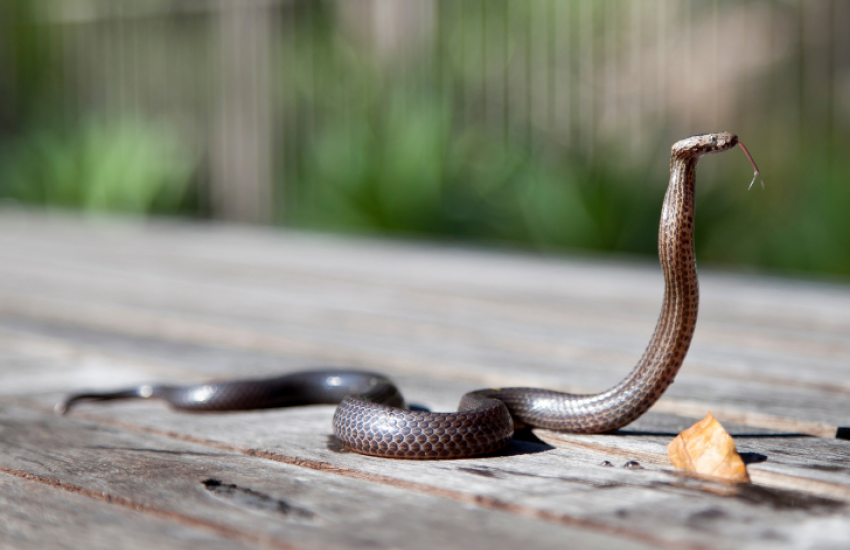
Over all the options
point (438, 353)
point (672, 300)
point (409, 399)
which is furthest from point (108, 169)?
point (672, 300)

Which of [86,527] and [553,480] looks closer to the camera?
[86,527]

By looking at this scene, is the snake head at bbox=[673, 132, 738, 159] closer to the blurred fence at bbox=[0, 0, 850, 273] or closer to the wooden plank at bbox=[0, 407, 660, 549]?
the wooden plank at bbox=[0, 407, 660, 549]

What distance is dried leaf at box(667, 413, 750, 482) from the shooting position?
1525 mm

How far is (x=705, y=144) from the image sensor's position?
1.65 meters

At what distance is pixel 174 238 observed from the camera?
A: 6.55 m

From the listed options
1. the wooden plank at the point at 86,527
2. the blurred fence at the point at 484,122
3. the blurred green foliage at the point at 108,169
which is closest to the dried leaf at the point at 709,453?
the wooden plank at the point at 86,527

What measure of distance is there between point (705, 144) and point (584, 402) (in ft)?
1.76

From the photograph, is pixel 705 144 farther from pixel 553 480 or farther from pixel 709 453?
pixel 553 480

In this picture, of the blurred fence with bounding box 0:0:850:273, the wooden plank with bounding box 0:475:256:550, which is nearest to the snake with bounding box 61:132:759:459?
the wooden plank with bounding box 0:475:256:550

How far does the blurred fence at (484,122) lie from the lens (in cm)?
686

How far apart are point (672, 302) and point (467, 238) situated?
573 centimetres

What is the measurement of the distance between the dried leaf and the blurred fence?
16.1 feet

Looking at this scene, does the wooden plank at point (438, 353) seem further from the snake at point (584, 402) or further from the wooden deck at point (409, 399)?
the snake at point (584, 402)

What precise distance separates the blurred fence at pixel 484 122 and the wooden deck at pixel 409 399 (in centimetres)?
195
